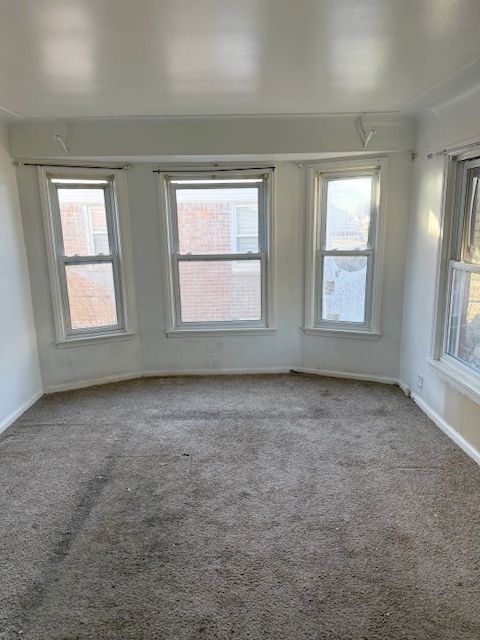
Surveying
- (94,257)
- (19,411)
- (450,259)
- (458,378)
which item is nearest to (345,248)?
(450,259)

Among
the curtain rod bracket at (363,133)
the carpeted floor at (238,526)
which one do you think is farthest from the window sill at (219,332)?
the curtain rod bracket at (363,133)

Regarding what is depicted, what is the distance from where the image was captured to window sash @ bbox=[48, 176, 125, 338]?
3.75 meters

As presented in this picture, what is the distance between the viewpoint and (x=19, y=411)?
11.3 ft

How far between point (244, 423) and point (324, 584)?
157 centimetres

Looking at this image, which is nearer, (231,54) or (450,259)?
(231,54)

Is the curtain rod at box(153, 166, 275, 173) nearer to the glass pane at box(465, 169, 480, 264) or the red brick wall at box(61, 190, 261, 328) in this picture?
the red brick wall at box(61, 190, 261, 328)

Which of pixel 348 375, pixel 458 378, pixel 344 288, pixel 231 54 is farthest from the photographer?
pixel 348 375

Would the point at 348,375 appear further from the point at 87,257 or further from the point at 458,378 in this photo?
the point at 87,257

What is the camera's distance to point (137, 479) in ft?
8.37

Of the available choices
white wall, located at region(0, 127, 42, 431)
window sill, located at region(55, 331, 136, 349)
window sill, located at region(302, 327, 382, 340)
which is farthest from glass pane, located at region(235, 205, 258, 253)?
white wall, located at region(0, 127, 42, 431)

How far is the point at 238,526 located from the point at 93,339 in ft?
8.22

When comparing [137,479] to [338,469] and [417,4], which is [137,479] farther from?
[417,4]

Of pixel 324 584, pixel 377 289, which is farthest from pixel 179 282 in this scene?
pixel 324 584

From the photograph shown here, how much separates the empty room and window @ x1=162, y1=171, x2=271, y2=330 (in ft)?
0.07
